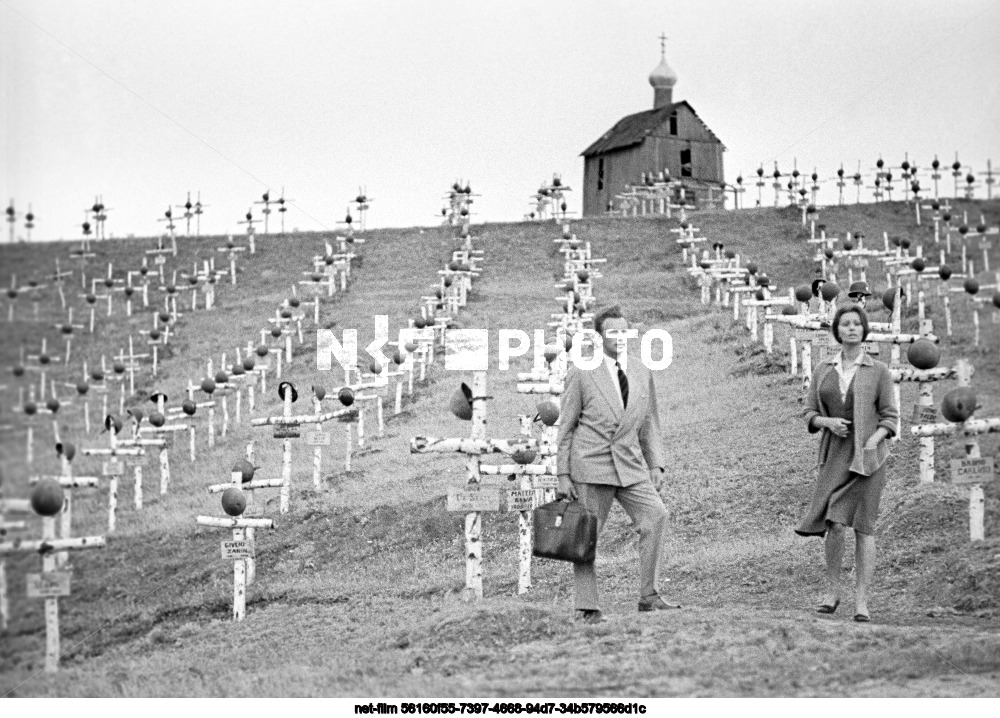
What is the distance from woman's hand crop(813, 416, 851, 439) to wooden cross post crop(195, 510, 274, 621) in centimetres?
645

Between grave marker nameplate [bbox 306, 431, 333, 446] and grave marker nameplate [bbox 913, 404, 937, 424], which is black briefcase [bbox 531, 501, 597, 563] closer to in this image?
grave marker nameplate [bbox 913, 404, 937, 424]

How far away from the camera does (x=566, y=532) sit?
12.7 m

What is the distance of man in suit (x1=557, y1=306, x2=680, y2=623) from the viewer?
13.1 meters

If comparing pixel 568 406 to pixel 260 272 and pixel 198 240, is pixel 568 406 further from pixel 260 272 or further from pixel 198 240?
pixel 198 240

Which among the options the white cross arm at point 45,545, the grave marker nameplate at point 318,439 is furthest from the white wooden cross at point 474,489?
the grave marker nameplate at point 318,439

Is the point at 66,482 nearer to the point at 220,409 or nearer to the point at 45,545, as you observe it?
the point at 45,545

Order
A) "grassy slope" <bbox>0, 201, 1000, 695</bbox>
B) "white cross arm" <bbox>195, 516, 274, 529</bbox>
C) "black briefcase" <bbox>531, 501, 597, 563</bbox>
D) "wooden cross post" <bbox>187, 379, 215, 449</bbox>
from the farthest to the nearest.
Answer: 1. "wooden cross post" <bbox>187, 379, 215, 449</bbox>
2. "white cross arm" <bbox>195, 516, 274, 529</bbox>
3. "black briefcase" <bbox>531, 501, 597, 563</bbox>
4. "grassy slope" <bbox>0, 201, 1000, 695</bbox>

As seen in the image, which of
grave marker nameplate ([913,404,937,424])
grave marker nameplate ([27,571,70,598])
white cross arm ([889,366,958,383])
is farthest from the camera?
grave marker nameplate ([913,404,937,424])

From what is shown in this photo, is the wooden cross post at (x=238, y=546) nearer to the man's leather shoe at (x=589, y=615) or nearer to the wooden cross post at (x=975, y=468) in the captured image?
the man's leather shoe at (x=589, y=615)

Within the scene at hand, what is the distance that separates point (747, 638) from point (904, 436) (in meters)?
11.4

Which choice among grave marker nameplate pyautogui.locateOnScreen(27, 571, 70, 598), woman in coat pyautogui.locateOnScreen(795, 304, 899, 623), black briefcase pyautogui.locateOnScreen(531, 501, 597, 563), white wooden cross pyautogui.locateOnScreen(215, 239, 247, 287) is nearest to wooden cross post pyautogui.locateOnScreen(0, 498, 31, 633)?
grave marker nameplate pyautogui.locateOnScreen(27, 571, 70, 598)

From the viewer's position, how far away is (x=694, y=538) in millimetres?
19109

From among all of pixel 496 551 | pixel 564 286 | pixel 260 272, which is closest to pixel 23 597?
pixel 496 551

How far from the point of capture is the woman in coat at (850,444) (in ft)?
43.1
